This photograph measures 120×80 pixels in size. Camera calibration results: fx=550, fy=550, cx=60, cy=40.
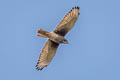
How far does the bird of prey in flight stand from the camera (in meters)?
33.1

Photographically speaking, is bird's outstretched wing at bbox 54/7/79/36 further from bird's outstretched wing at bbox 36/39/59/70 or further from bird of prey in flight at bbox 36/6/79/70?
bird's outstretched wing at bbox 36/39/59/70

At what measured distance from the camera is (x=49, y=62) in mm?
33719

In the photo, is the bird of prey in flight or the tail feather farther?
the bird of prey in flight

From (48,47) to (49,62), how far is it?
36.5 inches

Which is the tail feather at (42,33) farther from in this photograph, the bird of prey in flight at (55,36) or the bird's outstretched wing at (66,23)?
the bird's outstretched wing at (66,23)

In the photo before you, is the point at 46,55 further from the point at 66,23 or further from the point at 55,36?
the point at 66,23

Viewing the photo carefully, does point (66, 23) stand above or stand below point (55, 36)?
above

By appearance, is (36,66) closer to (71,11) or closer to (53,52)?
(53,52)

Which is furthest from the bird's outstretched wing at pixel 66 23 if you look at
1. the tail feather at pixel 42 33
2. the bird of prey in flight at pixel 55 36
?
the tail feather at pixel 42 33

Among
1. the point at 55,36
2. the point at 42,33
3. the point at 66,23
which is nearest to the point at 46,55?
the point at 55,36

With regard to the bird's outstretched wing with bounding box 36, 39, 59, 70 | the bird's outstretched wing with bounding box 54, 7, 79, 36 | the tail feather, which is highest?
the bird's outstretched wing with bounding box 54, 7, 79, 36

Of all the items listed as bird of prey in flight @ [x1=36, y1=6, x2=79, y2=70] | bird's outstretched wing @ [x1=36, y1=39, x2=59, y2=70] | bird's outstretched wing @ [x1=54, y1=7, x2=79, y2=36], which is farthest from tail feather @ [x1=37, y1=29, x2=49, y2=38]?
bird's outstretched wing @ [x1=36, y1=39, x2=59, y2=70]

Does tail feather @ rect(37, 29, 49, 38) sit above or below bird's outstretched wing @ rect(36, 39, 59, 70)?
above

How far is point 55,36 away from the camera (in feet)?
109
